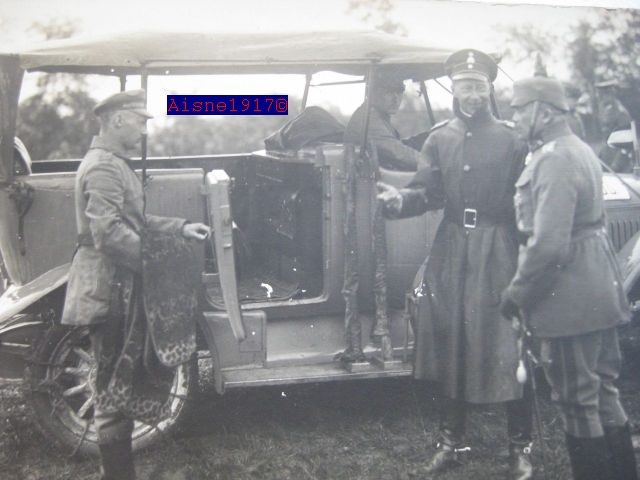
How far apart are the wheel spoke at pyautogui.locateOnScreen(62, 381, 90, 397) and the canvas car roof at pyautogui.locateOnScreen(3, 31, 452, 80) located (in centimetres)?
143

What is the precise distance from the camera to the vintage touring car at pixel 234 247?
8.47ft

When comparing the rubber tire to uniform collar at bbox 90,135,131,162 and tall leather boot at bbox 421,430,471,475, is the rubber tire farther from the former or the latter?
tall leather boot at bbox 421,430,471,475

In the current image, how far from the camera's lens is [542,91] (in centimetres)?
216

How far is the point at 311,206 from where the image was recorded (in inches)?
125

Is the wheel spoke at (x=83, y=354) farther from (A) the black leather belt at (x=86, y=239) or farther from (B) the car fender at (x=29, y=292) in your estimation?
(A) the black leather belt at (x=86, y=239)

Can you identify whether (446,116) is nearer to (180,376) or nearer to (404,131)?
(404,131)

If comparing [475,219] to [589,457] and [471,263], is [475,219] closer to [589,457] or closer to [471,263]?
[471,263]

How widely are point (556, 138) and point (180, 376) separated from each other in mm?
1953

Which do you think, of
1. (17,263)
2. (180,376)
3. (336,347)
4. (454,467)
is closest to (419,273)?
(336,347)

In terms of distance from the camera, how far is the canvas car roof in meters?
2.56

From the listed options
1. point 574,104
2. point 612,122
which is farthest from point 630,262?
point 574,104

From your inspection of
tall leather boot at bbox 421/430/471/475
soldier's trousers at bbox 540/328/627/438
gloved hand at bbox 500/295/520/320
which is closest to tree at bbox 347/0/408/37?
gloved hand at bbox 500/295/520/320

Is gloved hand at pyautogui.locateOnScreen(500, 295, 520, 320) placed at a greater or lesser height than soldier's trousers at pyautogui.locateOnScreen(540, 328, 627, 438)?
greater

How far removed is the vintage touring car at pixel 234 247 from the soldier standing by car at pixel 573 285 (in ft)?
2.67
